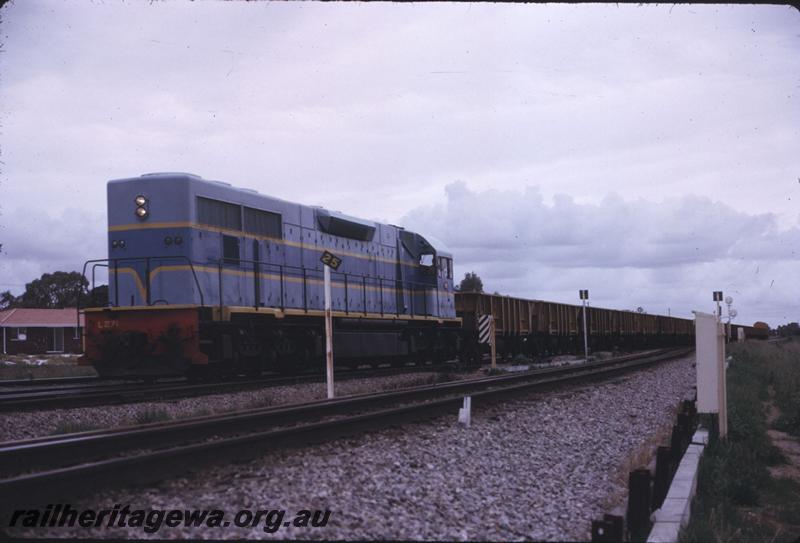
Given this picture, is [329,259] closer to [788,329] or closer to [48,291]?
[48,291]

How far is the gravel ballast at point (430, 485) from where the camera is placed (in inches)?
194

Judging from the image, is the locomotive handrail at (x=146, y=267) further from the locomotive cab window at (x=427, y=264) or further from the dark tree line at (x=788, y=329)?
the dark tree line at (x=788, y=329)

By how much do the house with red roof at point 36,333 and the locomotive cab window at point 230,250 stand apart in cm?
3899

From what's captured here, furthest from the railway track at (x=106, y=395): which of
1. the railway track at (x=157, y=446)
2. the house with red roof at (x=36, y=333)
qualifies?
the house with red roof at (x=36, y=333)

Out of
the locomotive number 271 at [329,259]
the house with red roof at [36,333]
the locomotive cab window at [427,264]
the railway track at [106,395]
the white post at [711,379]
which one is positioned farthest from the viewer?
the house with red roof at [36,333]

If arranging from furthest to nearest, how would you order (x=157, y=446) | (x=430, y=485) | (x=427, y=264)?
(x=427, y=264) → (x=157, y=446) → (x=430, y=485)

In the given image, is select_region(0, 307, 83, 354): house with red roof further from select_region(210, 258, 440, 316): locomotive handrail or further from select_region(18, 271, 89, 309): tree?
select_region(210, 258, 440, 316): locomotive handrail

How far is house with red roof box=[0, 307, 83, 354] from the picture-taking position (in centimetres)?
5053

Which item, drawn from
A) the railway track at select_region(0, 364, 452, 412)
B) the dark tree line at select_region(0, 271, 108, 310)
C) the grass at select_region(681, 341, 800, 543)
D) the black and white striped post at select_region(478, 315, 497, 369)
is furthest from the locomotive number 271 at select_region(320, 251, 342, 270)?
the dark tree line at select_region(0, 271, 108, 310)

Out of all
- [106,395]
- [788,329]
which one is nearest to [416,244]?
[106,395]
